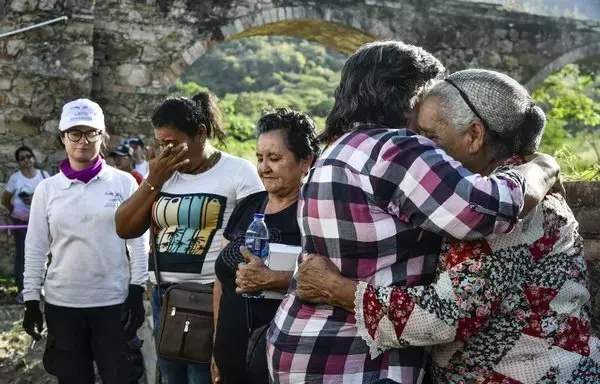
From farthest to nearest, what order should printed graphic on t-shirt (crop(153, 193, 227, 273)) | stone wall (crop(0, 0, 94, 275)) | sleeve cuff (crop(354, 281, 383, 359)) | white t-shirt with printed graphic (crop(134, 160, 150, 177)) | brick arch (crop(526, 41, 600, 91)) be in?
brick arch (crop(526, 41, 600, 91)) → stone wall (crop(0, 0, 94, 275)) → white t-shirt with printed graphic (crop(134, 160, 150, 177)) → printed graphic on t-shirt (crop(153, 193, 227, 273)) → sleeve cuff (crop(354, 281, 383, 359))

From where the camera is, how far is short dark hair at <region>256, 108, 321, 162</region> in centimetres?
278

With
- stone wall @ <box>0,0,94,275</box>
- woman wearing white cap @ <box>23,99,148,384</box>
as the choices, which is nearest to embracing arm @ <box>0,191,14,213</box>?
stone wall @ <box>0,0,94,275</box>

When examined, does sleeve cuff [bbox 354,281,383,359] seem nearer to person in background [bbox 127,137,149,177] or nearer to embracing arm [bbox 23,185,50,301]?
embracing arm [bbox 23,185,50,301]

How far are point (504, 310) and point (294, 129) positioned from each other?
126cm

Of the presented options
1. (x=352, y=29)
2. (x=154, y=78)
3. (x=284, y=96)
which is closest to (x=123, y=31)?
(x=154, y=78)

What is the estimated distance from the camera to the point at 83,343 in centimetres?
367

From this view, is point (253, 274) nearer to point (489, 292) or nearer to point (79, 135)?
point (489, 292)

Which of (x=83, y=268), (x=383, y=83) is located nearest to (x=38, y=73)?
(x=83, y=268)

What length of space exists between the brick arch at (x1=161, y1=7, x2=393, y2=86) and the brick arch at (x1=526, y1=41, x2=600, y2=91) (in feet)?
8.70

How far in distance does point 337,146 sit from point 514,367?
27.4 inches

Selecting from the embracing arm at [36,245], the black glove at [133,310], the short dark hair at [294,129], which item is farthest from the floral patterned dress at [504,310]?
the embracing arm at [36,245]

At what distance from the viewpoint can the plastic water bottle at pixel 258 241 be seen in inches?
101

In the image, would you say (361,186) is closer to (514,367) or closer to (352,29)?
(514,367)

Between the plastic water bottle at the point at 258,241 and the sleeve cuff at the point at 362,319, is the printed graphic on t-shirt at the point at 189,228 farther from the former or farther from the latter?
the sleeve cuff at the point at 362,319
